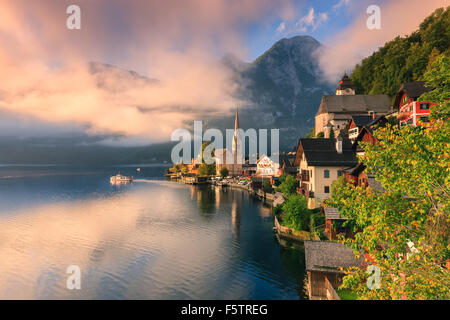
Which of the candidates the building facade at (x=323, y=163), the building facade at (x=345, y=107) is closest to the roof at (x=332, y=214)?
the building facade at (x=323, y=163)

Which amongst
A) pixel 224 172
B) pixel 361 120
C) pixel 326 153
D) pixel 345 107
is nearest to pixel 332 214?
pixel 326 153

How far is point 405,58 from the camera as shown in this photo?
11262 cm

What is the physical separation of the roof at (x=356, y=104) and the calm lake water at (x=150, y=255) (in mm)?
66096

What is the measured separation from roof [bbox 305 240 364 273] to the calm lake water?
498cm

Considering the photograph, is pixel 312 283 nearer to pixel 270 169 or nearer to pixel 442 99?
pixel 442 99

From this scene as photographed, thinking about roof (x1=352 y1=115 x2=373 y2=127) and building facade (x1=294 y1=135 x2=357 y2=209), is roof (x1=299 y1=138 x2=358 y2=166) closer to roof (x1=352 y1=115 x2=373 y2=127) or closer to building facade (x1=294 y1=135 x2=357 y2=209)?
building facade (x1=294 y1=135 x2=357 y2=209)

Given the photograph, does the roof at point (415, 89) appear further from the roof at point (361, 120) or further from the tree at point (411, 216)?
the tree at point (411, 216)

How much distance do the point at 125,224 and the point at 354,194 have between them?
206ft

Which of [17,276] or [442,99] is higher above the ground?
[442,99]

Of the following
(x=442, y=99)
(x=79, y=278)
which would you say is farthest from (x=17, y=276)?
(x=442, y=99)

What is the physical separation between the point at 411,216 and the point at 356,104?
4790 inches

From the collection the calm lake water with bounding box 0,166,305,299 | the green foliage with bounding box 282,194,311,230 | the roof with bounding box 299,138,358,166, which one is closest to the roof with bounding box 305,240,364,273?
the calm lake water with bounding box 0,166,305,299

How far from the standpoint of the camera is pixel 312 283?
28078 mm

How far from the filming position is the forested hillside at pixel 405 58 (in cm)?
9888
